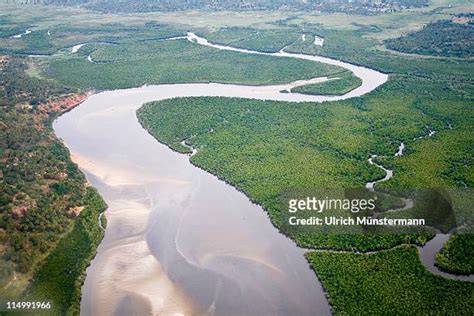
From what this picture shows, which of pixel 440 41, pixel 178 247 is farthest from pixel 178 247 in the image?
pixel 440 41

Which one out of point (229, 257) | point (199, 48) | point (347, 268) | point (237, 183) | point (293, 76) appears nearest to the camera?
point (347, 268)

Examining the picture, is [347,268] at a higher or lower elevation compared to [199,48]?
lower

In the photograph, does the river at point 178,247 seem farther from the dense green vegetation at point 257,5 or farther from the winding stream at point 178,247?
the dense green vegetation at point 257,5

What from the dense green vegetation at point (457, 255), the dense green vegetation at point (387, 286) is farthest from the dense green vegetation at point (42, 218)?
the dense green vegetation at point (457, 255)

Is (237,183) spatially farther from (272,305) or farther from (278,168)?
(272,305)

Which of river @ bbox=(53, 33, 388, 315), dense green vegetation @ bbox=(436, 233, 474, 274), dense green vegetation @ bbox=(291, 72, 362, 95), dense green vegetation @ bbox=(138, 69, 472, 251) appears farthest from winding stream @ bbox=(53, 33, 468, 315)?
dense green vegetation @ bbox=(291, 72, 362, 95)

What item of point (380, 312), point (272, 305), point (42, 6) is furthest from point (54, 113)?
point (42, 6)
